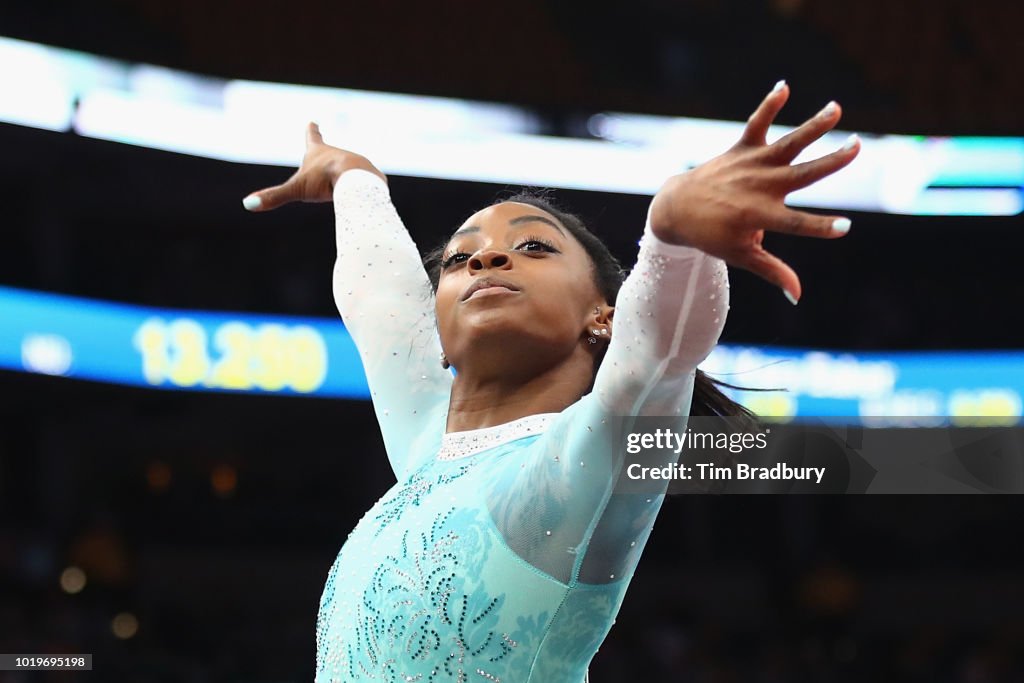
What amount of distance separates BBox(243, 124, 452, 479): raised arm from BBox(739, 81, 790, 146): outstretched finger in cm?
87

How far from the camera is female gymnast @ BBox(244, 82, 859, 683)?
4.13 ft

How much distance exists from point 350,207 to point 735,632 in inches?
253

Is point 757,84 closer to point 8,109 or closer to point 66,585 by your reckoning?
point 8,109

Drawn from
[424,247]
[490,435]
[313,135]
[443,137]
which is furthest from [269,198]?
[424,247]

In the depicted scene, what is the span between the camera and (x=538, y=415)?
1688mm

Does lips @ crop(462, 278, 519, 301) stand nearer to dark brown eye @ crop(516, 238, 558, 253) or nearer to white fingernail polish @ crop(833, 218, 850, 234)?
dark brown eye @ crop(516, 238, 558, 253)

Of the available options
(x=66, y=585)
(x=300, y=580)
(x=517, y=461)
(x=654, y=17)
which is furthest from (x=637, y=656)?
(x=517, y=461)

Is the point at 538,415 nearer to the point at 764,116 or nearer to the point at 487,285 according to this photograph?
the point at 487,285

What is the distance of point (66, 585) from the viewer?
6.71m

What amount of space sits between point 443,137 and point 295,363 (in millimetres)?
1482

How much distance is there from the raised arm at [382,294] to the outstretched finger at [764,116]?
867mm

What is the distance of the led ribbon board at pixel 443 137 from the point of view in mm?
6125

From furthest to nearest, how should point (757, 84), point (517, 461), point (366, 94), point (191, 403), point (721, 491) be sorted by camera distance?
point (757, 84), point (191, 403), point (366, 94), point (721, 491), point (517, 461)

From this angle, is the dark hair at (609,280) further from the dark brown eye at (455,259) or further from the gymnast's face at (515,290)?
the dark brown eye at (455,259)
